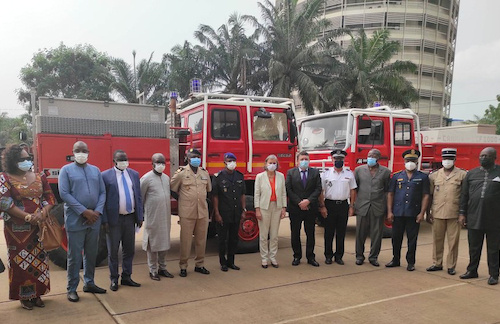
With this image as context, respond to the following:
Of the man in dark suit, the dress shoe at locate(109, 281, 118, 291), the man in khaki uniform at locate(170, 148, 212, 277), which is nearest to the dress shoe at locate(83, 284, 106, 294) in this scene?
the dress shoe at locate(109, 281, 118, 291)

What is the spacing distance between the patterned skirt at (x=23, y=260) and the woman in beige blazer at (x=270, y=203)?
2.89 m

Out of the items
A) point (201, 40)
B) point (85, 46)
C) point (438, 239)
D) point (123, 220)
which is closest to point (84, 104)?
point (123, 220)

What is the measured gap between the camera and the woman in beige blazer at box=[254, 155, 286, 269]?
19.2 ft

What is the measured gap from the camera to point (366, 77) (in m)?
23.2

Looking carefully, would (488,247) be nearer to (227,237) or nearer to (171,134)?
(227,237)

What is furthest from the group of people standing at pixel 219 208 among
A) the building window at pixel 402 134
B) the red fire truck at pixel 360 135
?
the building window at pixel 402 134

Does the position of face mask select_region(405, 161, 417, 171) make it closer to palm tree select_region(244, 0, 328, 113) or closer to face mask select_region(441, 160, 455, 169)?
face mask select_region(441, 160, 455, 169)

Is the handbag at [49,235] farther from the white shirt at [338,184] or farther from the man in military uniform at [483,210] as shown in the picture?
the man in military uniform at [483,210]

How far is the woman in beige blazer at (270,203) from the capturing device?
5.86m

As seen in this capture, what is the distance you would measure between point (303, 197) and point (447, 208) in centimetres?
201

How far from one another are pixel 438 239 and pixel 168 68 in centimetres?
2439

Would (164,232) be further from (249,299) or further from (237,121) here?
(237,121)

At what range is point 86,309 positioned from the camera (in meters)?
4.17

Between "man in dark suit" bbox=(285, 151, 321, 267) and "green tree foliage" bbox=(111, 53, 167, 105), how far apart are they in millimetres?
22766
